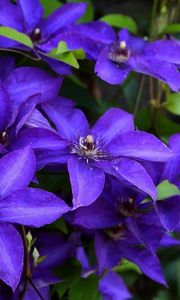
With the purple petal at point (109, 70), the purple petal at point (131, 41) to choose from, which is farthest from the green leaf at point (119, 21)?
the purple petal at point (109, 70)

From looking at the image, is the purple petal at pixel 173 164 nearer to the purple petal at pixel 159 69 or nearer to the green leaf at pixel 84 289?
the purple petal at pixel 159 69

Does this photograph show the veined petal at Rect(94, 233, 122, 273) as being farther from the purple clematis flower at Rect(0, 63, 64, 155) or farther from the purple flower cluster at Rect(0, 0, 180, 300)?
the purple clematis flower at Rect(0, 63, 64, 155)

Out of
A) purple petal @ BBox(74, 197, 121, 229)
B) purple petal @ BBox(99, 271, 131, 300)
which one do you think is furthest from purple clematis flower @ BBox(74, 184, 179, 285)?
purple petal @ BBox(99, 271, 131, 300)

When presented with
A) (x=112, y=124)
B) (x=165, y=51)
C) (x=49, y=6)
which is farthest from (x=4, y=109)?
(x=49, y=6)

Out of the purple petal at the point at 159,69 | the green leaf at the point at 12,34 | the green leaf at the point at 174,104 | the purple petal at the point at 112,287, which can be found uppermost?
the green leaf at the point at 12,34

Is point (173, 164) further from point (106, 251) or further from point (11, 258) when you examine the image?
point (11, 258)

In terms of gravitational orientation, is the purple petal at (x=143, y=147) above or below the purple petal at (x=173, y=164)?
above
